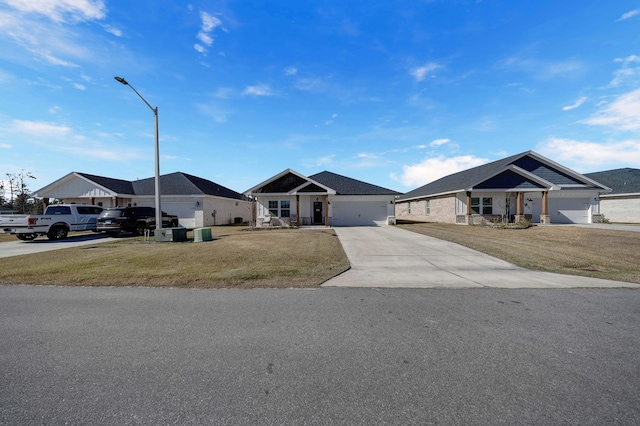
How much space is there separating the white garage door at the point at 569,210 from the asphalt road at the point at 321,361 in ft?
85.3

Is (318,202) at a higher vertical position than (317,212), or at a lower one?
higher

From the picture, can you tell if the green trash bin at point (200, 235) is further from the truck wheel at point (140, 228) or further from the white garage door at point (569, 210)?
the white garage door at point (569, 210)

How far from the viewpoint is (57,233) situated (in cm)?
1673

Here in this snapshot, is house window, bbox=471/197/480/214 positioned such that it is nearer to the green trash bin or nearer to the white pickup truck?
the green trash bin

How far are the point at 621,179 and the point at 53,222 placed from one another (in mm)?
50179

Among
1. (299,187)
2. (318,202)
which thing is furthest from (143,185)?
(318,202)

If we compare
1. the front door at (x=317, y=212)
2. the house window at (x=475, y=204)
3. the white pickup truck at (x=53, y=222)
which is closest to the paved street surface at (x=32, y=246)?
the white pickup truck at (x=53, y=222)

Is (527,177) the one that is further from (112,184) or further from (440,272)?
(112,184)

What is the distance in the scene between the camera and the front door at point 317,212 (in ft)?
82.4

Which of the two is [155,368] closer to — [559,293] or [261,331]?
[261,331]

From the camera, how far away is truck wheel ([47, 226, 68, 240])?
53.9ft

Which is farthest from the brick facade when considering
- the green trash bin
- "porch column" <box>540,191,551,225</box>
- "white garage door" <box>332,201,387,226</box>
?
the green trash bin

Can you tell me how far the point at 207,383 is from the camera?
9.08 ft

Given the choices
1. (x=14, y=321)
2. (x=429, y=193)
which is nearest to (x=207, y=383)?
(x=14, y=321)
